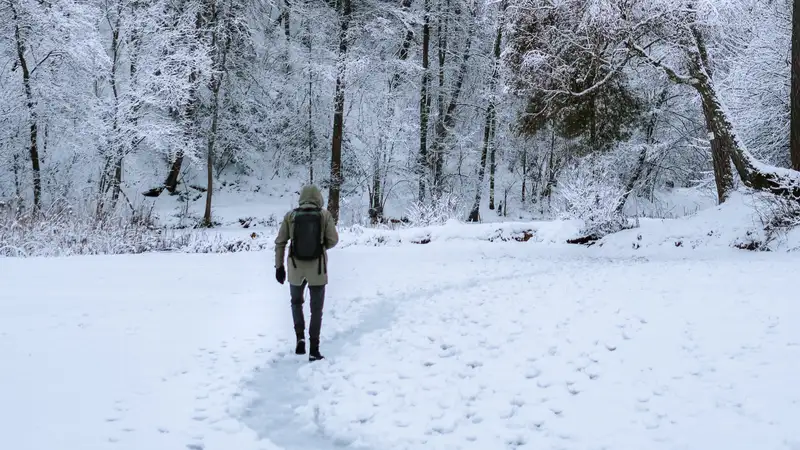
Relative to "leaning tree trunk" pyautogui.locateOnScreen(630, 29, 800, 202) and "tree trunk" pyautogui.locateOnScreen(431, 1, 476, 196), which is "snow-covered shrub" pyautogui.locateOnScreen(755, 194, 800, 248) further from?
"tree trunk" pyautogui.locateOnScreen(431, 1, 476, 196)

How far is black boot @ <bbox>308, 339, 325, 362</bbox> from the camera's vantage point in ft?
18.9

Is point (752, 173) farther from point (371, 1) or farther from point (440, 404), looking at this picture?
point (371, 1)

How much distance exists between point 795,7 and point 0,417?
16038mm

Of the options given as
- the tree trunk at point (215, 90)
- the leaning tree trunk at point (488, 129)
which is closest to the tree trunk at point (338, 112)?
the tree trunk at point (215, 90)

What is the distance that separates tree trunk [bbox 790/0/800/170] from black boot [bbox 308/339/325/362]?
1233 cm

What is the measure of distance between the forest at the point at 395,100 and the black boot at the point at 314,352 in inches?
379

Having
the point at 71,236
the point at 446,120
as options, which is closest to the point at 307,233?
the point at 71,236

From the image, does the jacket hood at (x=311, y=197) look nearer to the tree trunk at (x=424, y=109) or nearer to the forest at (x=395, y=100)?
the forest at (x=395, y=100)

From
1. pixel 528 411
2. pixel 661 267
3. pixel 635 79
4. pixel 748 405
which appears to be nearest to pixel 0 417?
pixel 528 411

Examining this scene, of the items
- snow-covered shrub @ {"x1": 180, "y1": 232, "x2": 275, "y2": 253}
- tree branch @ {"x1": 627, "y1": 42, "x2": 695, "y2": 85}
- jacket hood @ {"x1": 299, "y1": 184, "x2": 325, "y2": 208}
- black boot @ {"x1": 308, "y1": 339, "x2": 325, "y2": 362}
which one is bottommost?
black boot @ {"x1": 308, "y1": 339, "x2": 325, "y2": 362}

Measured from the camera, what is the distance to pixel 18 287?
7.73 metres

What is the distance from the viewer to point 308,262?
575 cm

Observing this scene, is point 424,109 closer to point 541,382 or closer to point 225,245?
point 225,245

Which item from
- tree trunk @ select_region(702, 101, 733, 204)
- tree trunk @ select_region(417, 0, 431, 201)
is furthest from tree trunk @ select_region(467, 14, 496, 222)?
tree trunk @ select_region(702, 101, 733, 204)
